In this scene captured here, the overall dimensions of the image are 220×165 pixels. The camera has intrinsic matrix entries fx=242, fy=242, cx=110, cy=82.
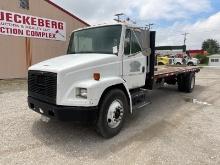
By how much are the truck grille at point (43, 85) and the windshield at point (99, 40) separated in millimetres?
1416

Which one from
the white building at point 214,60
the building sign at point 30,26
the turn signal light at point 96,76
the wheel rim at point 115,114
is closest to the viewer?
the turn signal light at point 96,76

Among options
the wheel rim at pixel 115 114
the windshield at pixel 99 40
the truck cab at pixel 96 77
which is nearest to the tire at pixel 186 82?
the truck cab at pixel 96 77

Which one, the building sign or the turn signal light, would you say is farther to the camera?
the building sign

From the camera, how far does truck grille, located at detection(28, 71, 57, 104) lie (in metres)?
4.68

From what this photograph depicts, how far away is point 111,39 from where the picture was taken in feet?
18.6

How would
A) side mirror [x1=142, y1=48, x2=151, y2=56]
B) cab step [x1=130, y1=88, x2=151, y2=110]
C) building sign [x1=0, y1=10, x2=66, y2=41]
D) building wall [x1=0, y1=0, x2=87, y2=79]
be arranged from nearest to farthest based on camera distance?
cab step [x1=130, y1=88, x2=151, y2=110] → side mirror [x1=142, y1=48, x2=151, y2=56] → building sign [x1=0, y1=10, x2=66, y2=41] → building wall [x1=0, y1=0, x2=87, y2=79]

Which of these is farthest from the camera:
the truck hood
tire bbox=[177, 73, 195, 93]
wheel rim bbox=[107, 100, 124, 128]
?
tire bbox=[177, 73, 195, 93]

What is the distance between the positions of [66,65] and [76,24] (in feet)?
45.7

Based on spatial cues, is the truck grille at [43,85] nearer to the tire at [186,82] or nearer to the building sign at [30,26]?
the tire at [186,82]

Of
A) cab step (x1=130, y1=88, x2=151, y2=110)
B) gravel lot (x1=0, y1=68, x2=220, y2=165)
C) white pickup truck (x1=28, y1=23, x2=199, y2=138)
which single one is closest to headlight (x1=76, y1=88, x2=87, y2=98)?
white pickup truck (x1=28, y1=23, x2=199, y2=138)

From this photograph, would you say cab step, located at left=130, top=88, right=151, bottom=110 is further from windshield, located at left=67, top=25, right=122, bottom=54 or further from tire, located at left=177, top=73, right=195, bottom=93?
tire, located at left=177, top=73, right=195, bottom=93

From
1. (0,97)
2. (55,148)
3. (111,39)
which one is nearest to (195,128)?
(111,39)

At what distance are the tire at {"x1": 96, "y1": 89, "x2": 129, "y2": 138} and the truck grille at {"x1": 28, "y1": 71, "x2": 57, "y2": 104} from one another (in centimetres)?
103

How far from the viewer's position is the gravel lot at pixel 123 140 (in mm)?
4379
